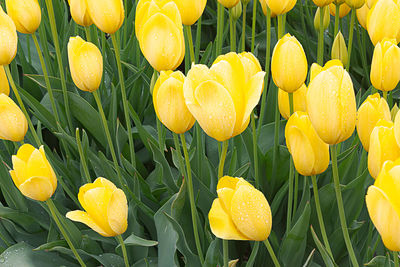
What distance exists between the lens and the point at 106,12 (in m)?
0.97

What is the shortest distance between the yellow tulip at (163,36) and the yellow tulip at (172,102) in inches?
5.1

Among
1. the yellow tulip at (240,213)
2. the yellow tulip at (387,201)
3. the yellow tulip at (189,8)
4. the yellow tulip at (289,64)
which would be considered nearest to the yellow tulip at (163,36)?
Answer: the yellow tulip at (189,8)

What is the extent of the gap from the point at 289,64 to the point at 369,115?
0.14 meters

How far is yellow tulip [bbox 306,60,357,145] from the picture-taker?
65cm

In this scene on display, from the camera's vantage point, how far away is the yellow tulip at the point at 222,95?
2.20 feet

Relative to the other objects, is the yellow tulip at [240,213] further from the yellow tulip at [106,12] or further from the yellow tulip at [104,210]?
the yellow tulip at [106,12]

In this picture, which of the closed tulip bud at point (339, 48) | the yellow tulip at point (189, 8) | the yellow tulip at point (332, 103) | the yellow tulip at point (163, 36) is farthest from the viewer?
the closed tulip bud at point (339, 48)

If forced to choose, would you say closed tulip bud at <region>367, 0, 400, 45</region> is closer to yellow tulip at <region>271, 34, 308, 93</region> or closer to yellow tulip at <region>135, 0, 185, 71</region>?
yellow tulip at <region>271, 34, 308, 93</region>

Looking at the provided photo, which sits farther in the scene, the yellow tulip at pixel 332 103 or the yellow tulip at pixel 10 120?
the yellow tulip at pixel 10 120

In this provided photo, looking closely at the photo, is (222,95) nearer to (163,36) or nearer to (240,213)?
(240,213)

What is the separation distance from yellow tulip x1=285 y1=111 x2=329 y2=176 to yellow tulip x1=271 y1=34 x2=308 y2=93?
85 millimetres

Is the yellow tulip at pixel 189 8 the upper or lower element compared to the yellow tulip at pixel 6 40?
upper


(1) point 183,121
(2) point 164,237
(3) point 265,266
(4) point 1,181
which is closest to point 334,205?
(3) point 265,266

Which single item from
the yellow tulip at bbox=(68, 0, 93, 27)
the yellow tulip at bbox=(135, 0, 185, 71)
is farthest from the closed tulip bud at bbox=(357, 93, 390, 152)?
the yellow tulip at bbox=(68, 0, 93, 27)
